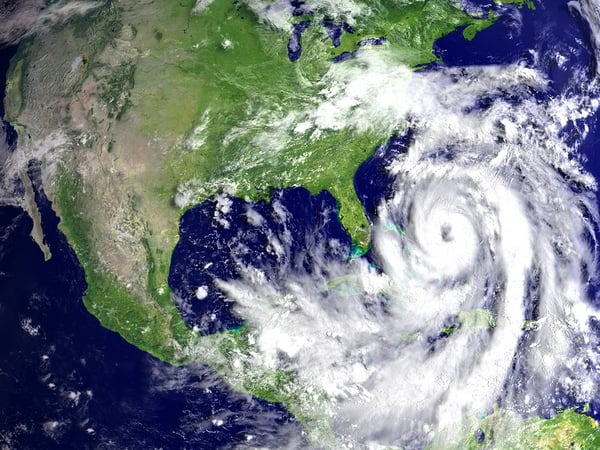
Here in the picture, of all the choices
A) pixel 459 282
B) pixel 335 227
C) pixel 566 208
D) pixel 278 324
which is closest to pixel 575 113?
pixel 566 208

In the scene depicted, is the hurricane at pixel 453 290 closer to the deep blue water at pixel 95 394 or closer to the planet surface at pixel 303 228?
the planet surface at pixel 303 228

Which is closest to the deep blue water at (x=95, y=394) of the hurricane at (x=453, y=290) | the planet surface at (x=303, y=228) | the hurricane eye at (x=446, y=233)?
the planet surface at (x=303, y=228)

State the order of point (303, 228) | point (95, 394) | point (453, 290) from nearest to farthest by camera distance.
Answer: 1. point (95, 394)
2. point (453, 290)
3. point (303, 228)

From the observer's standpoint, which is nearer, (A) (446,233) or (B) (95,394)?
(B) (95,394)

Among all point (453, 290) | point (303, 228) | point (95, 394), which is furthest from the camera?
point (303, 228)

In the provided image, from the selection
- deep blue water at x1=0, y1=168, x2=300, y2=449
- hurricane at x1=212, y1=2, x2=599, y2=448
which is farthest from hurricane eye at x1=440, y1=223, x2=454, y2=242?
deep blue water at x1=0, y1=168, x2=300, y2=449

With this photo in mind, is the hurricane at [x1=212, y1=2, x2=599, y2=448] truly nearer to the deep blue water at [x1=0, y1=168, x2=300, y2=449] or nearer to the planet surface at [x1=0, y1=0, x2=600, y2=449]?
the planet surface at [x1=0, y1=0, x2=600, y2=449]

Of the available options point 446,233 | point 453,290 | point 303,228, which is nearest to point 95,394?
point 303,228

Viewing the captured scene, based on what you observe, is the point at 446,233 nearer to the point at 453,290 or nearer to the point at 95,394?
the point at 453,290

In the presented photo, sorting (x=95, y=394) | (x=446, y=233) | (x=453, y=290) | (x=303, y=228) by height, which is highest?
(x=303, y=228)
